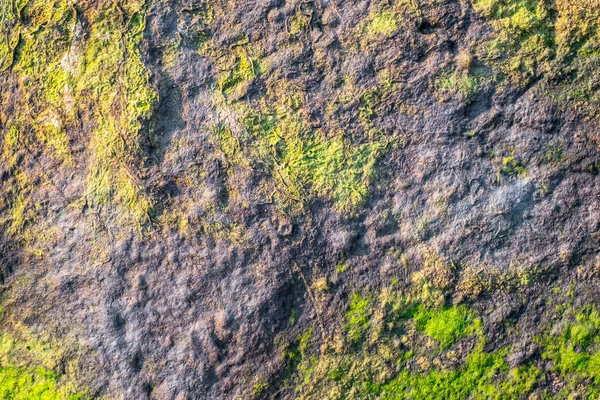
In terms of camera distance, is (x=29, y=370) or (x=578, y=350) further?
(x=29, y=370)

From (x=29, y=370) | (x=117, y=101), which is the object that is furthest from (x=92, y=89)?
(x=29, y=370)

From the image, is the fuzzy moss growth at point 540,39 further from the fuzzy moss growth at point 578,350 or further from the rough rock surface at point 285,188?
the fuzzy moss growth at point 578,350

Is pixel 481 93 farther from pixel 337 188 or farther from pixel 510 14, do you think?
pixel 337 188

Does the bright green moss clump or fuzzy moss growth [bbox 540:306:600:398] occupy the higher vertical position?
the bright green moss clump

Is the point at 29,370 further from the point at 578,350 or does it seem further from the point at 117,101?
the point at 578,350

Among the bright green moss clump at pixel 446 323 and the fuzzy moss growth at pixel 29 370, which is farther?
the fuzzy moss growth at pixel 29 370

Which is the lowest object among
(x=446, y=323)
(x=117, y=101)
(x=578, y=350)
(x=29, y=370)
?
(x=578, y=350)

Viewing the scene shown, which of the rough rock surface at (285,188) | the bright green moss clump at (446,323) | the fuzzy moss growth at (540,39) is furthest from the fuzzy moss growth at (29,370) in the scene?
the fuzzy moss growth at (540,39)

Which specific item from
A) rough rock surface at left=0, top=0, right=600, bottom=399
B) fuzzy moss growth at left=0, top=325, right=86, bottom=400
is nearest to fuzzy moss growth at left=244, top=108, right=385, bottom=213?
rough rock surface at left=0, top=0, right=600, bottom=399

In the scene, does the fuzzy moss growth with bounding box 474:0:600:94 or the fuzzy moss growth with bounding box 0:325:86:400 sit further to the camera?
the fuzzy moss growth with bounding box 0:325:86:400

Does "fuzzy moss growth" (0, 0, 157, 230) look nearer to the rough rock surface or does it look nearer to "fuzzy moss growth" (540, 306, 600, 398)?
the rough rock surface

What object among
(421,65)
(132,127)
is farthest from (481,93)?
(132,127)
